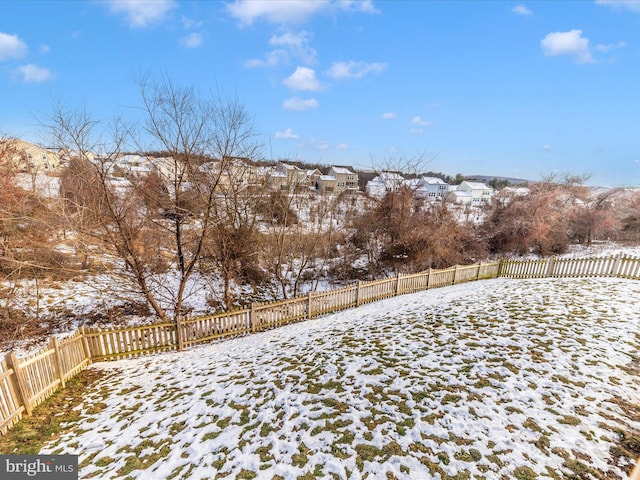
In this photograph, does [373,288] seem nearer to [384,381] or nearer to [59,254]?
[384,381]

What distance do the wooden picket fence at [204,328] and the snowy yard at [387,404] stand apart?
560 millimetres

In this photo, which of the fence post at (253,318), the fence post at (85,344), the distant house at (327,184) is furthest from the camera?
the distant house at (327,184)

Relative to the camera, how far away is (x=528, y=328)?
6797 millimetres

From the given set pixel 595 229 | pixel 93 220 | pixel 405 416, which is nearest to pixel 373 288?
pixel 405 416

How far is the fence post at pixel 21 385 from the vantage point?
14.8 feet

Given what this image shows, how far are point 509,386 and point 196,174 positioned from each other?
10.2m

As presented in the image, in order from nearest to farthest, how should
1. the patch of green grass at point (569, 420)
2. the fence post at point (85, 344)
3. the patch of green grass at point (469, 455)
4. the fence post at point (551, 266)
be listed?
the patch of green grass at point (469, 455) → the patch of green grass at point (569, 420) → the fence post at point (85, 344) → the fence post at point (551, 266)

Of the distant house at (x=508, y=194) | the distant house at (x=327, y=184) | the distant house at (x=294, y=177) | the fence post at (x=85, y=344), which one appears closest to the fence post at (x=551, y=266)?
the distant house at (x=508, y=194)

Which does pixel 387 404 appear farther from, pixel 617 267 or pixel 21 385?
pixel 617 267
